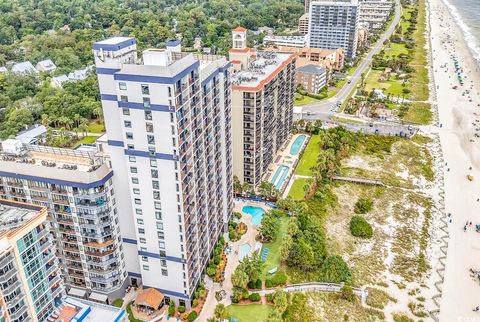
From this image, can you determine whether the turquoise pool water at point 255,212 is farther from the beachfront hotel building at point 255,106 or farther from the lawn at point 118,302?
the lawn at point 118,302

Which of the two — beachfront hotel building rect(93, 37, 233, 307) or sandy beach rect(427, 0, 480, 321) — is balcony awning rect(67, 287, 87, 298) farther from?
sandy beach rect(427, 0, 480, 321)

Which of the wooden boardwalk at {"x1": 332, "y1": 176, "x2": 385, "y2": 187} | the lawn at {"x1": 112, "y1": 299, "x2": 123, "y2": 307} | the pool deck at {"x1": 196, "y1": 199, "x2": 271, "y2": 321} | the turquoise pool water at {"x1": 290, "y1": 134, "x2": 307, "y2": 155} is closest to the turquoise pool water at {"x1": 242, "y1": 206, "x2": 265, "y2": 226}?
the pool deck at {"x1": 196, "y1": 199, "x2": 271, "y2": 321}

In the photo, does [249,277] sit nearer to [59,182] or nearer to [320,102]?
[59,182]

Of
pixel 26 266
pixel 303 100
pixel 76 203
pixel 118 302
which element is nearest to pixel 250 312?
pixel 118 302

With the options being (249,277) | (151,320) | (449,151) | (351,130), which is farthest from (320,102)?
(151,320)

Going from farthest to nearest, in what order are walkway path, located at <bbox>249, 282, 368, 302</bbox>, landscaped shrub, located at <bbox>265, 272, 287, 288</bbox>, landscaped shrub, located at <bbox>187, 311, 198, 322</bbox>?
walkway path, located at <bbox>249, 282, 368, 302</bbox> → landscaped shrub, located at <bbox>265, 272, 287, 288</bbox> → landscaped shrub, located at <bbox>187, 311, 198, 322</bbox>

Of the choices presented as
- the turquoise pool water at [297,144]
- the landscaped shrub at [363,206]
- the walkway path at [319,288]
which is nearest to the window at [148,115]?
the walkway path at [319,288]

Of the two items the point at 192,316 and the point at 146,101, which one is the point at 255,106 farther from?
the point at 192,316
